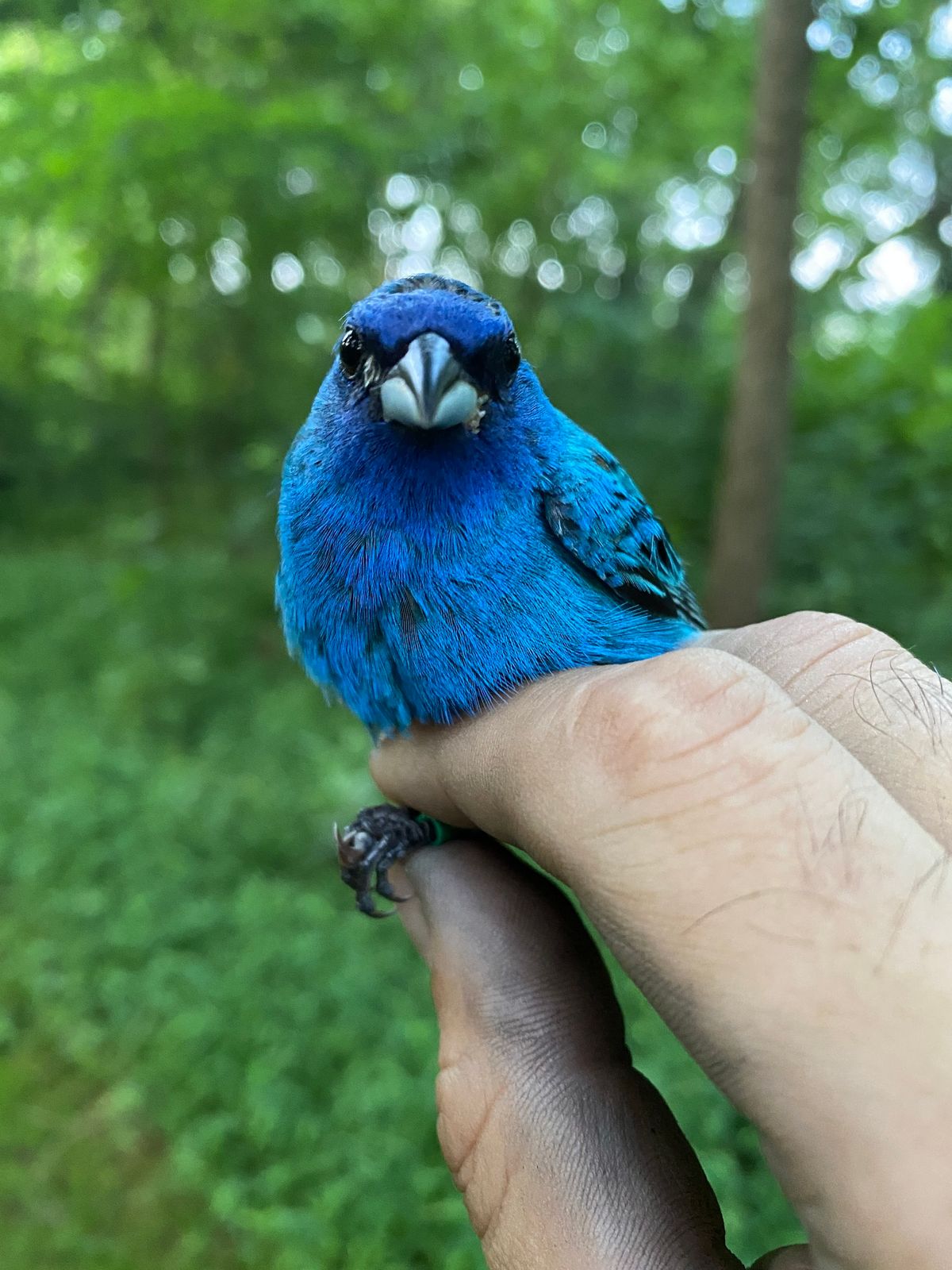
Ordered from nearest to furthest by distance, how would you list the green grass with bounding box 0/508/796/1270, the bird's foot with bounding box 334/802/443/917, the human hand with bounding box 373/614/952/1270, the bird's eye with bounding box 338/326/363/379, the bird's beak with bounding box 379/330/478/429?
the human hand with bounding box 373/614/952/1270 → the bird's beak with bounding box 379/330/478/429 → the bird's eye with bounding box 338/326/363/379 → the bird's foot with bounding box 334/802/443/917 → the green grass with bounding box 0/508/796/1270

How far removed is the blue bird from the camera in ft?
5.73

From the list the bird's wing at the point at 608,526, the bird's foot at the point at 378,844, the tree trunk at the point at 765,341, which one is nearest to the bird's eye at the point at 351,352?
the bird's wing at the point at 608,526

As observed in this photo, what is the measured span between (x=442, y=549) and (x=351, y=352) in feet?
1.77

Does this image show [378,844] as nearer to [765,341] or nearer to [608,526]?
[608,526]

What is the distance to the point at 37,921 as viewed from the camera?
4129mm

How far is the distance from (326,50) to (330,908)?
19.4ft

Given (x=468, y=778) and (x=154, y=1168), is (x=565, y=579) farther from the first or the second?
(x=154, y=1168)

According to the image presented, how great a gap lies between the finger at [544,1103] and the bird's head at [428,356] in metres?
1.08

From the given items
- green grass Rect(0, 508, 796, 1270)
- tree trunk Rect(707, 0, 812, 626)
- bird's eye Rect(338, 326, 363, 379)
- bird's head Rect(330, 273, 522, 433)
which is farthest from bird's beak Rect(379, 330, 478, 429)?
tree trunk Rect(707, 0, 812, 626)

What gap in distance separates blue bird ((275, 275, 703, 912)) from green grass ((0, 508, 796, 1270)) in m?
1.86

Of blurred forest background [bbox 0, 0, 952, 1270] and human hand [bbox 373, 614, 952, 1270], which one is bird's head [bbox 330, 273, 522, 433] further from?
blurred forest background [bbox 0, 0, 952, 1270]

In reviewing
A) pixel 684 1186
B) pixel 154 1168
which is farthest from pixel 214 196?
pixel 684 1186

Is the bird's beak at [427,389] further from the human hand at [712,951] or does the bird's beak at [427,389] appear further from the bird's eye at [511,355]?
the human hand at [712,951]

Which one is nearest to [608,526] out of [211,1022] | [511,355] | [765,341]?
[511,355]
